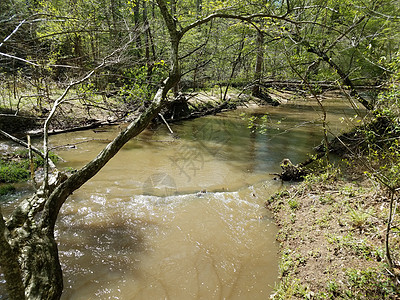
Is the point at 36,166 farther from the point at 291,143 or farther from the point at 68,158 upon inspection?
the point at 291,143

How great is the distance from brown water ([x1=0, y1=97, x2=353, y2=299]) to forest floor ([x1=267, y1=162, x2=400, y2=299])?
14.7 inches

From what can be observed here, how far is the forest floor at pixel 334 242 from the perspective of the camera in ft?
8.97

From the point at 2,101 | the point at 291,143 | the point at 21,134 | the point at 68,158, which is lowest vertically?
the point at 291,143

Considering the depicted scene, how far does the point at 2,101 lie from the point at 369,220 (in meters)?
14.4

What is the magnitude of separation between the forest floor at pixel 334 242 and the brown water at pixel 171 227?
0.37m

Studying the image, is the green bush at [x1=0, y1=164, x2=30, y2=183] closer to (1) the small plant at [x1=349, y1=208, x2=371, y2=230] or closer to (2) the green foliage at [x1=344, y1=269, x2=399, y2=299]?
(2) the green foliage at [x1=344, y1=269, x2=399, y2=299]

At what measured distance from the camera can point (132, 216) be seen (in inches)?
194

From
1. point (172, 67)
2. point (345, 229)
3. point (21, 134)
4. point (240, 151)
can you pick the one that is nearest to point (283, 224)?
point (345, 229)

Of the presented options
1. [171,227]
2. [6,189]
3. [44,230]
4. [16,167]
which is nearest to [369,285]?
[171,227]

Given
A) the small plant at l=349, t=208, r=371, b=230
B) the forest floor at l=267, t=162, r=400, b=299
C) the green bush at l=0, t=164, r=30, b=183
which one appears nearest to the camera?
the forest floor at l=267, t=162, r=400, b=299

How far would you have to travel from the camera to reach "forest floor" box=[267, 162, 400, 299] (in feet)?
8.97

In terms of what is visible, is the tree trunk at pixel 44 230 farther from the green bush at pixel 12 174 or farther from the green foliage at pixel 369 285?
the green foliage at pixel 369 285

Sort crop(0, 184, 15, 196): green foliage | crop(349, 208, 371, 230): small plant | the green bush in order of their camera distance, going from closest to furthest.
Result: crop(349, 208, 371, 230): small plant → crop(0, 184, 15, 196): green foliage → the green bush

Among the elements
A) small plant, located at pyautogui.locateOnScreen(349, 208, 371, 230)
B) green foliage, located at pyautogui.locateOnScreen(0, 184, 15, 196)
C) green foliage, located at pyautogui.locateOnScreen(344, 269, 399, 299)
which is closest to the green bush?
green foliage, located at pyautogui.locateOnScreen(0, 184, 15, 196)
